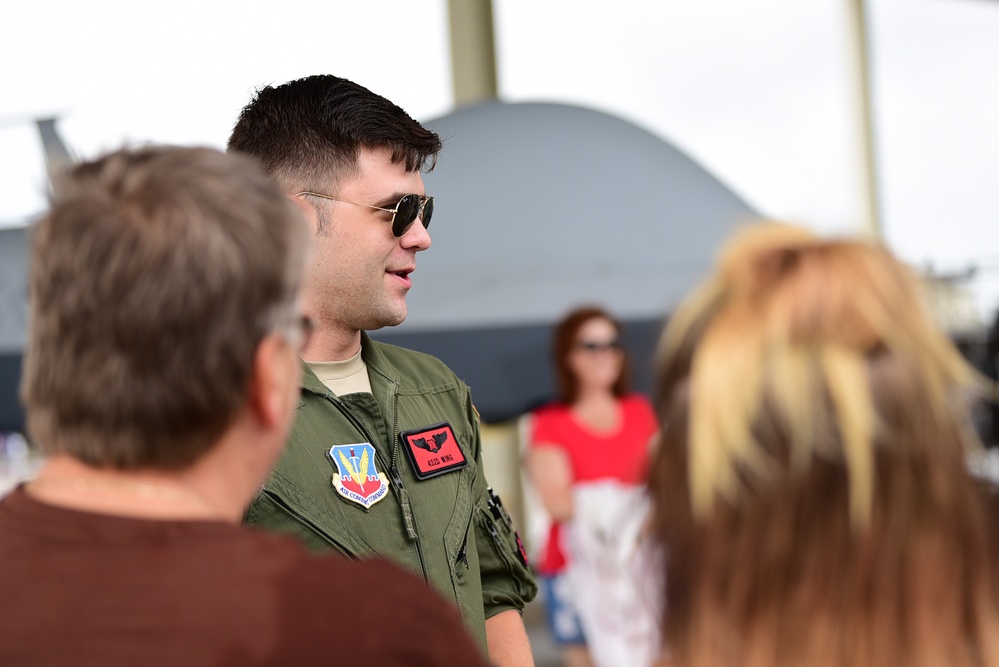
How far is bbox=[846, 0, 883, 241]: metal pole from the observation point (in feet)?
25.1

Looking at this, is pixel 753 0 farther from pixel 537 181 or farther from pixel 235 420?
pixel 235 420

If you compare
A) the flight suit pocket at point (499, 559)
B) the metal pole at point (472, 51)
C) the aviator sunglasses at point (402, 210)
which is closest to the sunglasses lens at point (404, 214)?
the aviator sunglasses at point (402, 210)

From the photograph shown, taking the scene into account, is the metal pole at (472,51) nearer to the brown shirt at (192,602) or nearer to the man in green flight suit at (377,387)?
the man in green flight suit at (377,387)

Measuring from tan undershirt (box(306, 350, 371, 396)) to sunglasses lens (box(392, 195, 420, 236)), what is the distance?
0.24 meters

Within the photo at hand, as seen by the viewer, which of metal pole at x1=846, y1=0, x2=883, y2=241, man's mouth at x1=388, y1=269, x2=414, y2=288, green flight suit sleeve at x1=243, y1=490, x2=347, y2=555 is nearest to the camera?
green flight suit sleeve at x1=243, y1=490, x2=347, y2=555

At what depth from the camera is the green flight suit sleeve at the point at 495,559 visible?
5.51 feet

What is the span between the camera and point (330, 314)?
62.7 inches

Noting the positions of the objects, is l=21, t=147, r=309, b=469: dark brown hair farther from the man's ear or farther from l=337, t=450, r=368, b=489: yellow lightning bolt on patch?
l=337, t=450, r=368, b=489: yellow lightning bolt on patch

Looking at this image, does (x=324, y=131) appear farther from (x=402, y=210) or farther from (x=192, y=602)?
(x=192, y=602)

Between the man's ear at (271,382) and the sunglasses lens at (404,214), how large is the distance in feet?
2.77

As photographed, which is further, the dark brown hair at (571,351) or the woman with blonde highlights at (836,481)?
the dark brown hair at (571,351)

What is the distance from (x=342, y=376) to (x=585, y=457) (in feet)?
6.31

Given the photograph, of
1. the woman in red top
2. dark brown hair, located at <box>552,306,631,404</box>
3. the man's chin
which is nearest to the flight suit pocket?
the man's chin

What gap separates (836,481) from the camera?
2.56ft
